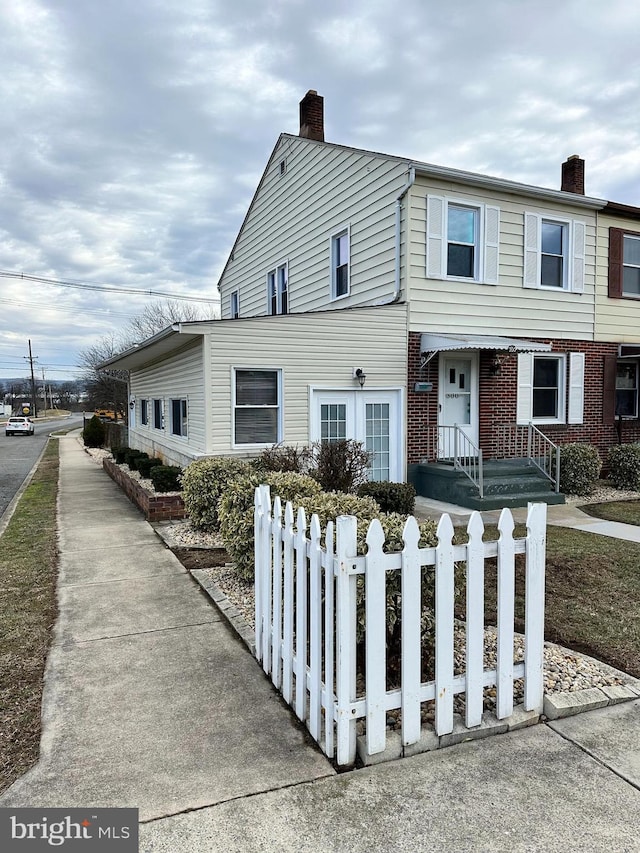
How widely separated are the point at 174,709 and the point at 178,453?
8.82m

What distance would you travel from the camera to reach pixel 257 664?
12.4 ft

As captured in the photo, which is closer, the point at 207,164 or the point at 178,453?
the point at 178,453

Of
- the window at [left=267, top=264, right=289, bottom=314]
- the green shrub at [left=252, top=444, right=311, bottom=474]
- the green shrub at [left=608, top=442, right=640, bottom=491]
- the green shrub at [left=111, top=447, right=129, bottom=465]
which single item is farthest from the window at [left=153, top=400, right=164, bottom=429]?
the green shrub at [left=608, top=442, right=640, bottom=491]

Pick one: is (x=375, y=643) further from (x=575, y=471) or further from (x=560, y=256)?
(x=560, y=256)

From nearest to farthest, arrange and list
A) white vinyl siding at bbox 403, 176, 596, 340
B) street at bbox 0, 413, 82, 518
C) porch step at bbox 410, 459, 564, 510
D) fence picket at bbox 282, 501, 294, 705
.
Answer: fence picket at bbox 282, 501, 294, 705 → porch step at bbox 410, 459, 564, 510 → white vinyl siding at bbox 403, 176, 596, 340 → street at bbox 0, 413, 82, 518

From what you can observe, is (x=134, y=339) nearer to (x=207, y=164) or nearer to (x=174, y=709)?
(x=207, y=164)

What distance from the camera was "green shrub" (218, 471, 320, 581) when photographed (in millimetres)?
5242

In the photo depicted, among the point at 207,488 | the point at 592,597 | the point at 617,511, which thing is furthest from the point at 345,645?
the point at 617,511

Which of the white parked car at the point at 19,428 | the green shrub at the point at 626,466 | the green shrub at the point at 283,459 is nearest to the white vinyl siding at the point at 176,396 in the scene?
the green shrub at the point at 283,459

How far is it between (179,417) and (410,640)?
1046 cm

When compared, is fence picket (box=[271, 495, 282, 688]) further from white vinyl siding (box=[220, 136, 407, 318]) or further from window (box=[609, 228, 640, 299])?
window (box=[609, 228, 640, 299])

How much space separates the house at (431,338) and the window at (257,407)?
2 centimetres

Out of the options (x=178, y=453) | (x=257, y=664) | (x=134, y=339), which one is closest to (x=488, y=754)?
(x=257, y=664)

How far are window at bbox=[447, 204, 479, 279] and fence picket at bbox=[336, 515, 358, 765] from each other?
921 cm
